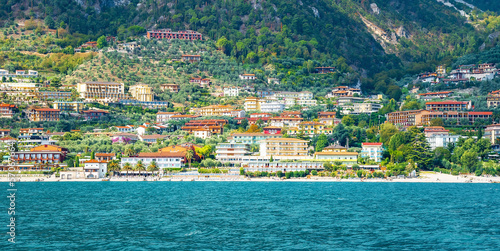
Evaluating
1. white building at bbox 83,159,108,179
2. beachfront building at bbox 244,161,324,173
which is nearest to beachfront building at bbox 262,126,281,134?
beachfront building at bbox 244,161,324,173

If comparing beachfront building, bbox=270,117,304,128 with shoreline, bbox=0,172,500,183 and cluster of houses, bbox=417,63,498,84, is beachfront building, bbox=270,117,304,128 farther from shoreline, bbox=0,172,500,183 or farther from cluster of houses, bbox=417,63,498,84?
cluster of houses, bbox=417,63,498,84

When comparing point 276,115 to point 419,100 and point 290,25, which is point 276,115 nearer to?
point 419,100

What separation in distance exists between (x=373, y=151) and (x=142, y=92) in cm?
6590

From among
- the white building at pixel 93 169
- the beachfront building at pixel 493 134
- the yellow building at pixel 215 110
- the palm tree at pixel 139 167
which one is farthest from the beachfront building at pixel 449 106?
the white building at pixel 93 169

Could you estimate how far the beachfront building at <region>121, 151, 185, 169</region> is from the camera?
328 feet

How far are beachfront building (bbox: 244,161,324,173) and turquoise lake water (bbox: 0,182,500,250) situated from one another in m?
14.7

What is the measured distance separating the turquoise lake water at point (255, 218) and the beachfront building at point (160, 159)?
15.3 m

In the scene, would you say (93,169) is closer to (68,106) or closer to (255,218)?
(68,106)

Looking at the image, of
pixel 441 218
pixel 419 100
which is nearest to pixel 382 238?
pixel 441 218

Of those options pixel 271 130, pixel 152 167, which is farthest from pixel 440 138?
pixel 152 167

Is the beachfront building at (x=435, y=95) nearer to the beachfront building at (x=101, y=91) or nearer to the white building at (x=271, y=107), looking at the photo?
the white building at (x=271, y=107)

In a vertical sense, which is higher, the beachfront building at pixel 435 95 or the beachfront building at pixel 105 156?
the beachfront building at pixel 435 95

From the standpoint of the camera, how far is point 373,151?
338 ft

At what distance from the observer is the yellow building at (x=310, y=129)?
122562 millimetres
